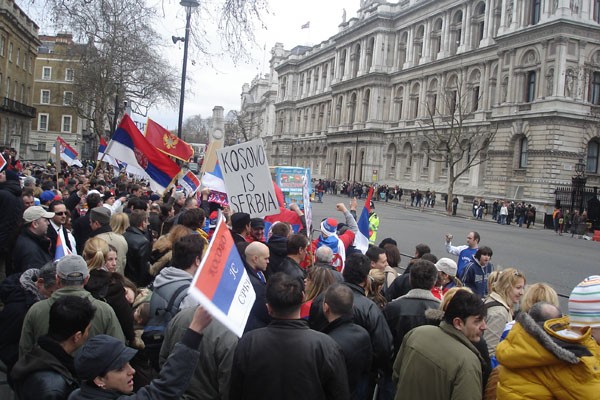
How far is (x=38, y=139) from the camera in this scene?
212ft

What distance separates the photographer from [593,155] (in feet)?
121

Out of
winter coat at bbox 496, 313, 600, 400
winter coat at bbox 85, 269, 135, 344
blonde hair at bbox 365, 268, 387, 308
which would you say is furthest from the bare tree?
winter coat at bbox 496, 313, 600, 400

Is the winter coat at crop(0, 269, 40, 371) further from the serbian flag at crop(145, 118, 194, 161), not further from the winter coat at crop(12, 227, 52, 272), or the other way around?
the serbian flag at crop(145, 118, 194, 161)

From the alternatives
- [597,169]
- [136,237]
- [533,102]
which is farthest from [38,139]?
[136,237]

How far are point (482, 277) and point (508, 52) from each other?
36937 millimetres

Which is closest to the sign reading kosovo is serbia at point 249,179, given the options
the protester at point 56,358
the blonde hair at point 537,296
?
the blonde hair at point 537,296

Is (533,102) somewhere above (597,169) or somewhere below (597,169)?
above

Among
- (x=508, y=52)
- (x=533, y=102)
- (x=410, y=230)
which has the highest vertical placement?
(x=508, y=52)

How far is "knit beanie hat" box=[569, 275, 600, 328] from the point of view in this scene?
269cm

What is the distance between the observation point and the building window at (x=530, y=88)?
3803cm

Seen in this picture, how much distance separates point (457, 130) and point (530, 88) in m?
7.74

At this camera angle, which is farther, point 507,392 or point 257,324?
point 257,324

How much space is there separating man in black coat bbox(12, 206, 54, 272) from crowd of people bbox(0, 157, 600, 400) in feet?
0.05

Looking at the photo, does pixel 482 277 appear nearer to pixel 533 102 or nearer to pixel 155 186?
pixel 155 186
